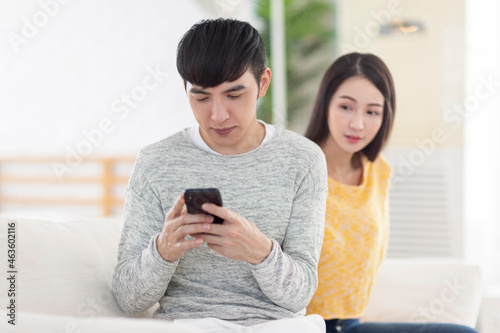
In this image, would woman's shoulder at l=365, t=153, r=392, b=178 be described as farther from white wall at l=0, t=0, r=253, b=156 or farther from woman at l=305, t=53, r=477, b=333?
white wall at l=0, t=0, r=253, b=156

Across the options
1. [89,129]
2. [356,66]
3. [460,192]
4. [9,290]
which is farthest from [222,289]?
[89,129]

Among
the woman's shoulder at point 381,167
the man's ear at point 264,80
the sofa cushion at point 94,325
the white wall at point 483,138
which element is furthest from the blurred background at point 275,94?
the sofa cushion at point 94,325

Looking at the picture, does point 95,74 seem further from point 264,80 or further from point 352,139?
point 264,80

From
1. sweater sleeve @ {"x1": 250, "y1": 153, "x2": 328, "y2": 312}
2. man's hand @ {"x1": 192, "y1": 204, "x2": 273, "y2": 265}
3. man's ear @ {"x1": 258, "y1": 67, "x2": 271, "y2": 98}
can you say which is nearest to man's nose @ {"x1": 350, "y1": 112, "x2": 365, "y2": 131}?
sweater sleeve @ {"x1": 250, "y1": 153, "x2": 328, "y2": 312}

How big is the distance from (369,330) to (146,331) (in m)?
0.96

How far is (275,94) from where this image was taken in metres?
4.39

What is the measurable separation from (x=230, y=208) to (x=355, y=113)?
21.3 inches

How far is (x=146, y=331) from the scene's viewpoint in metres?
0.94

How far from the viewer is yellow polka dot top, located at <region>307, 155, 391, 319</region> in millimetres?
1683

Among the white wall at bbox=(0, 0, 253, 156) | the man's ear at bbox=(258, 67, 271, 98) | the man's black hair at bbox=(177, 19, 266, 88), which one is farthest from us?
the white wall at bbox=(0, 0, 253, 156)

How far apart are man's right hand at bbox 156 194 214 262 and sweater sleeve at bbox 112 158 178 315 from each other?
7 centimetres

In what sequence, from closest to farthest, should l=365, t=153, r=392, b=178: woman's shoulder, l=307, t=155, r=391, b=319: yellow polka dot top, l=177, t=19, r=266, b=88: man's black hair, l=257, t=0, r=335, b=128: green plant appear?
l=177, t=19, r=266, b=88: man's black hair < l=307, t=155, r=391, b=319: yellow polka dot top < l=365, t=153, r=392, b=178: woman's shoulder < l=257, t=0, r=335, b=128: green plant

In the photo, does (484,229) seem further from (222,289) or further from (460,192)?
(222,289)

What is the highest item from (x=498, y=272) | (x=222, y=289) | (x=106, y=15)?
(x=106, y=15)
